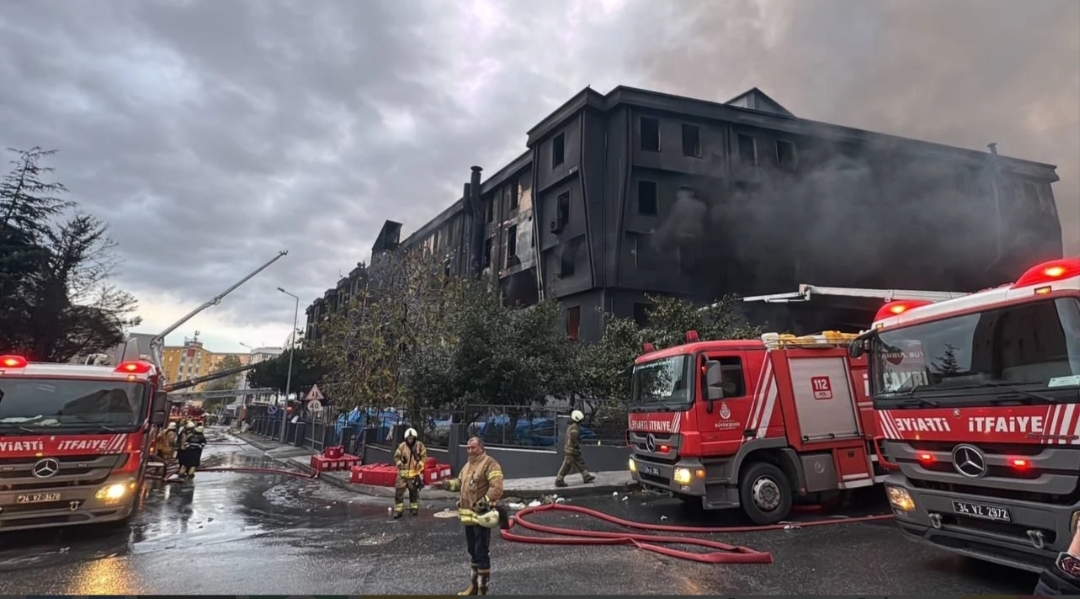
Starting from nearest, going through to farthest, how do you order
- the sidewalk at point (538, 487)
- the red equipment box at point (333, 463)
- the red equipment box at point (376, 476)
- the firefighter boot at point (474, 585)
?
the firefighter boot at point (474, 585), the sidewalk at point (538, 487), the red equipment box at point (376, 476), the red equipment box at point (333, 463)

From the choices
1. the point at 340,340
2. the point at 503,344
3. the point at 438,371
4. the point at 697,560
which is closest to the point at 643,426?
the point at 697,560

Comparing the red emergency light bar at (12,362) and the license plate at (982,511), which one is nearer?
the license plate at (982,511)

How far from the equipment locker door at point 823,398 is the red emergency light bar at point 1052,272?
12.0 feet

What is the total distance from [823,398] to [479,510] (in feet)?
18.8

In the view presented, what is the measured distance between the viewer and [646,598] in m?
4.62

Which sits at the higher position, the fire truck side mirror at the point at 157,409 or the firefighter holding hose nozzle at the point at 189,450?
the fire truck side mirror at the point at 157,409

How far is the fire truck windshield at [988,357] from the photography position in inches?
162

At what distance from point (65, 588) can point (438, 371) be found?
946 centimetres

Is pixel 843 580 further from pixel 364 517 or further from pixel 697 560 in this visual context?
pixel 364 517

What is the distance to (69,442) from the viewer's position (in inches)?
278

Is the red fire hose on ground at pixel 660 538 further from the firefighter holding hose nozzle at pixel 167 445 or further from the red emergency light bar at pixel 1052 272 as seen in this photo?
the firefighter holding hose nozzle at pixel 167 445

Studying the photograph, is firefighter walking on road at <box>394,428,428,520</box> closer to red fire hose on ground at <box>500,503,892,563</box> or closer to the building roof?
red fire hose on ground at <box>500,503,892,563</box>

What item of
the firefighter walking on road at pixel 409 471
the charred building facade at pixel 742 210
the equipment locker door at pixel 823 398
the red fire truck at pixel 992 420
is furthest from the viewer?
the charred building facade at pixel 742 210

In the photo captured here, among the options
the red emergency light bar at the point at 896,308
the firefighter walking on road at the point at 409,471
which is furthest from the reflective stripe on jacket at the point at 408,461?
the red emergency light bar at the point at 896,308
